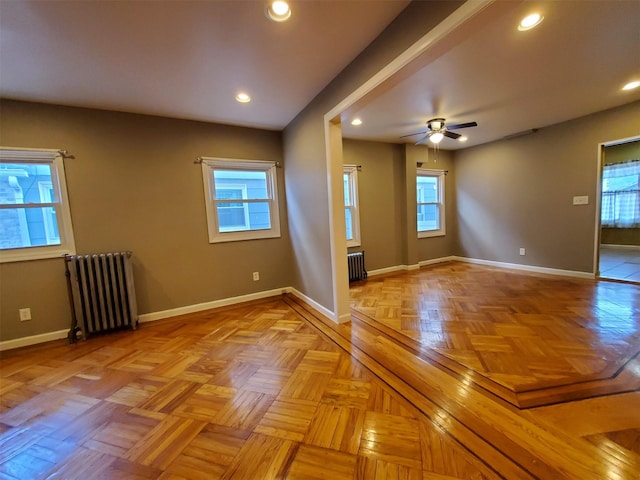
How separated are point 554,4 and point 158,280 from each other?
4.22m

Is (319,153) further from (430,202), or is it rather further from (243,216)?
(430,202)

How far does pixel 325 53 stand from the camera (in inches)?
76.1

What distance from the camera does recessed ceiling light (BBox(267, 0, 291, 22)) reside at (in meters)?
1.46

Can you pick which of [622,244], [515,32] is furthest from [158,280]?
[622,244]

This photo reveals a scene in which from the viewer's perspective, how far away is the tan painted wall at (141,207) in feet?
8.11

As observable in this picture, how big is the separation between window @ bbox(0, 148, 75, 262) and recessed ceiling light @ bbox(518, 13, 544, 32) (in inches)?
165

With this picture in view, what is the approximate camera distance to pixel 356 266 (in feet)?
13.7

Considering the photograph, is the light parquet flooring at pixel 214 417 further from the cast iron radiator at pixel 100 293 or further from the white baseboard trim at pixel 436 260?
the white baseboard trim at pixel 436 260

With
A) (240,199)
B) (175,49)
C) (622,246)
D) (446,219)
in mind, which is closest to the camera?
(175,49)

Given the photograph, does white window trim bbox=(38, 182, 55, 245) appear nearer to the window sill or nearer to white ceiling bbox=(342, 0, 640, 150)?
white ceiling bbox=(342, 0, 640, 150)

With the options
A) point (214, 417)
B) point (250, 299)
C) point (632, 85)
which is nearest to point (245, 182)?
point (250, 299)

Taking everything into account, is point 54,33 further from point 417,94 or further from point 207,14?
point 417,94

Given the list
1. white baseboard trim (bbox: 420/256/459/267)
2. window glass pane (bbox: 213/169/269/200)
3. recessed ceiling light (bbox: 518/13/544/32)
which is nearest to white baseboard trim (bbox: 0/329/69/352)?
window glass pane (bbox: 213/169/269/200)

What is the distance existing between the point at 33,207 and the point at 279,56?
9.40 ft
